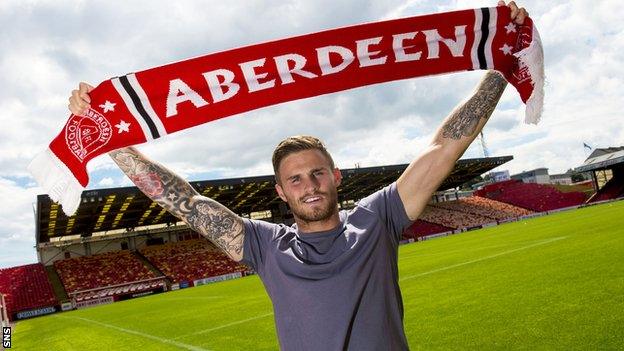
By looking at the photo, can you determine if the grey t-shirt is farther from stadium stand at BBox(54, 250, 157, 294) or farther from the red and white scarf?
stadium stand at BBox(54, 250, 157, 294)

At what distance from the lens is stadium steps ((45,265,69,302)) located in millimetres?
34438

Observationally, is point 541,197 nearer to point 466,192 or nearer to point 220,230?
point 466,192

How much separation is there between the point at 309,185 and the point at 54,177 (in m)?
1.73

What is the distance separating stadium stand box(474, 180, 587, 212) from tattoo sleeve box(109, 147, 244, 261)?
68.7m

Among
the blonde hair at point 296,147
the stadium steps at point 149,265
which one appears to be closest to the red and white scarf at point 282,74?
the blonde hair at point 296,147

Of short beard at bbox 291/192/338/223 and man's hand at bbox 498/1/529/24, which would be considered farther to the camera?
man's hand at bbox 498/1/529/24

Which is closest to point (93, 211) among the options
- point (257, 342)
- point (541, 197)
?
point (257, 342)

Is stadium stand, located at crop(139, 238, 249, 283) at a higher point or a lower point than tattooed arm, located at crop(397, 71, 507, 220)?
lower

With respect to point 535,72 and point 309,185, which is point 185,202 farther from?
point 535,72

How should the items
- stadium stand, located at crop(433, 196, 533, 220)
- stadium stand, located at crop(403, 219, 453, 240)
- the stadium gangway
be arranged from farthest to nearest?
stadium stand, located at crop(433, 196, 533, 220) → stadium stand, located at crop(403, 219, 453, 240) → the stadium gangway

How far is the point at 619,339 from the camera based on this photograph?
14.8 feet

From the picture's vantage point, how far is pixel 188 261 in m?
42.2

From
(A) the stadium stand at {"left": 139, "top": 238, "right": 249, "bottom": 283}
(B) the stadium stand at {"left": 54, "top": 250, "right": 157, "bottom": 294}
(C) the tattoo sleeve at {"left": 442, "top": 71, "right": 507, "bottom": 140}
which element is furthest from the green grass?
(A) the stadium stand at {"left": 139, "top": 238, "right": 249, "bottom": 283}

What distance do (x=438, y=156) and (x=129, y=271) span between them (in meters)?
40.7
